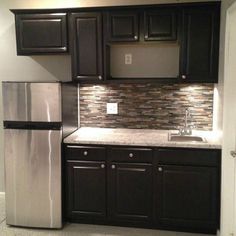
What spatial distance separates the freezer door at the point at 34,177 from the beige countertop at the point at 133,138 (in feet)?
0.75

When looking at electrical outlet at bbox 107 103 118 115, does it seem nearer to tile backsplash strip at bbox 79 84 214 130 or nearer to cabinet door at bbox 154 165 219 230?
tile backsplash strip at bbox 79 84 214 130

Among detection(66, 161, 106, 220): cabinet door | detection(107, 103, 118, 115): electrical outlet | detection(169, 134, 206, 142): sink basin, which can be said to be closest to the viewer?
detection(66, 161, 106, 220): cabinet door

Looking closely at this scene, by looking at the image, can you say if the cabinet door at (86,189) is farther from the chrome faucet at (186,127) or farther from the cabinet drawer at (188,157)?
the chrome faucet at (186,127)

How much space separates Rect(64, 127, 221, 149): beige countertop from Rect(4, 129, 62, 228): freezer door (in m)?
0.23

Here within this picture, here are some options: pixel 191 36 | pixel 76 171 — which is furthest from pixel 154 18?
pixel 76 171

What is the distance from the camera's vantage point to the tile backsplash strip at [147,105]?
3539 mm


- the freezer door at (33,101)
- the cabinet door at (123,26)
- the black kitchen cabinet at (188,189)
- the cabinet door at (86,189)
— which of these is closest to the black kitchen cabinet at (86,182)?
the cabinet door at (86,189)

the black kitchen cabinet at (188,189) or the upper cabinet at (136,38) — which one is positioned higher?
the upper cabinet at (136,38)

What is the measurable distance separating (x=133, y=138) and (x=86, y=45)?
1.09 metres

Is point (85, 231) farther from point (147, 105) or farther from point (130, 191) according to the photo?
point (147, 105)

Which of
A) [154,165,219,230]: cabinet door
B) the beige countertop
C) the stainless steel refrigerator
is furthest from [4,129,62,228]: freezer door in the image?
[154,165,219,230]: cabinet door

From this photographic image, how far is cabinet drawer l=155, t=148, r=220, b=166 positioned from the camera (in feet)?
9.75

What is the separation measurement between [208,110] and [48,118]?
5.74 feet

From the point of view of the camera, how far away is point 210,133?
3.48m
